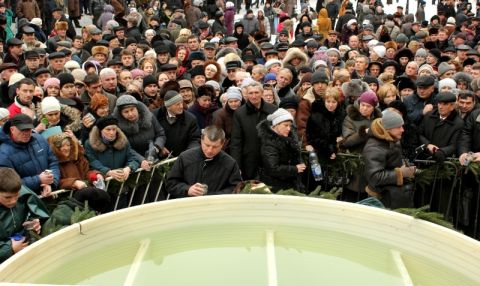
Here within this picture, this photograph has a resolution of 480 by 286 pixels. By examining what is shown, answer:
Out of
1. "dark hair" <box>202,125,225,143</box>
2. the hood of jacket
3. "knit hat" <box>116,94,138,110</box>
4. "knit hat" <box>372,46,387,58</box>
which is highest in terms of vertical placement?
"dark hair" <box>202,125,225,143</box>

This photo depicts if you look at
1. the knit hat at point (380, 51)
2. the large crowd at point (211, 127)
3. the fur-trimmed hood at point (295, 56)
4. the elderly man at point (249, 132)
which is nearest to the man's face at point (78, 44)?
the large crowd at point (211, 127)

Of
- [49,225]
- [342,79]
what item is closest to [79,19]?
[342,79]

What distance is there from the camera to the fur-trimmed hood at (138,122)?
761cm

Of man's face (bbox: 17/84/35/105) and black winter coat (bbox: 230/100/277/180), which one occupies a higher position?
man's face (bbox: 17/84/35/105)

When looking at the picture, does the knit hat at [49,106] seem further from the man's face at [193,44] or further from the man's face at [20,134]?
the man's face at [193,44]

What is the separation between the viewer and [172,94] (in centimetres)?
792

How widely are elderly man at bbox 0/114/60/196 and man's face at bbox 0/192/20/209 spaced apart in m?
1.22

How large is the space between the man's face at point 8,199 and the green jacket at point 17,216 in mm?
33

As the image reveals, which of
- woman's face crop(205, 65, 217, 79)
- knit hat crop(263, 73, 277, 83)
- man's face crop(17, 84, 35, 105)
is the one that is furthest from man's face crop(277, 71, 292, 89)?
man's face crop(17, 84, 35, 105)

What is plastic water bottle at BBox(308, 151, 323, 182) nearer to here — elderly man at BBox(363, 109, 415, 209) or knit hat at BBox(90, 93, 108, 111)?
elderly man at BBox(363, 109, 415, 209)

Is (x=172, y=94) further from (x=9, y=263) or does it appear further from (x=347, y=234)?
(x=9, y=263)

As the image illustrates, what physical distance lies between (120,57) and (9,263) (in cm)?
854

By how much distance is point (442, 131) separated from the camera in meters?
7.95

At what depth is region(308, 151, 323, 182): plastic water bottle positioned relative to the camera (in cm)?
743
